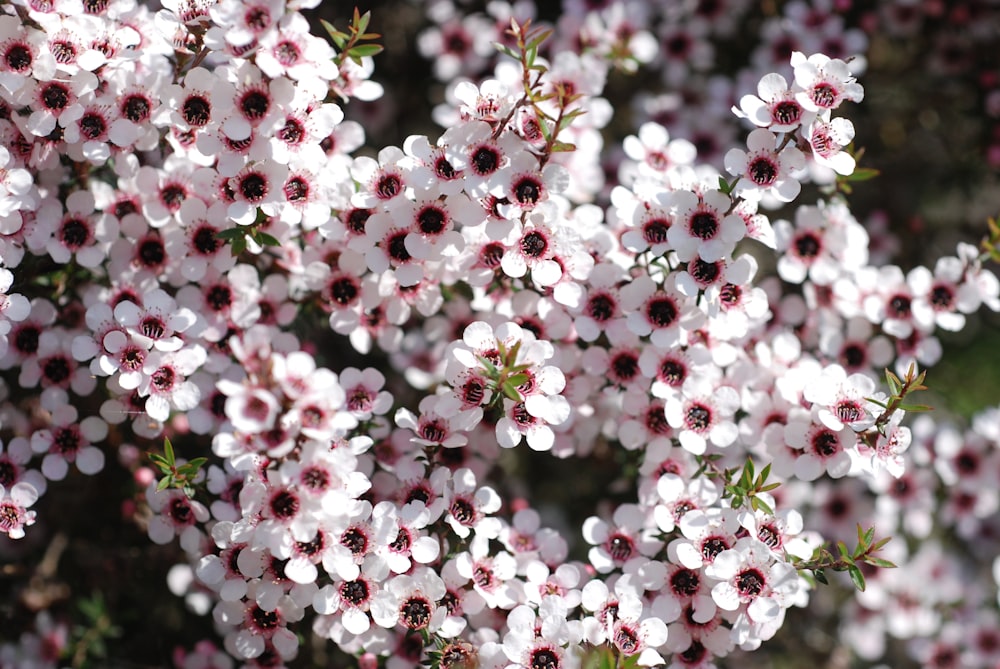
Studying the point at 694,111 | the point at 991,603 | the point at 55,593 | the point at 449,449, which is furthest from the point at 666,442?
the point at 55,593

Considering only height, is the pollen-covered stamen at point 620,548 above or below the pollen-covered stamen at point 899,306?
below

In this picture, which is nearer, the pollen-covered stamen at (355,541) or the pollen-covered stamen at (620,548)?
the pollen-covered stamen at (355,541)

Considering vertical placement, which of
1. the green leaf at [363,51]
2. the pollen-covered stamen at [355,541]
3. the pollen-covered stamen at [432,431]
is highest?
the green leaf at [363,51]

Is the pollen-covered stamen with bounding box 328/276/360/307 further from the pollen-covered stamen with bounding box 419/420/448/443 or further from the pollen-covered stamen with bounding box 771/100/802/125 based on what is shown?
the pollen-covered stamen with bounding box 771/100/802/125

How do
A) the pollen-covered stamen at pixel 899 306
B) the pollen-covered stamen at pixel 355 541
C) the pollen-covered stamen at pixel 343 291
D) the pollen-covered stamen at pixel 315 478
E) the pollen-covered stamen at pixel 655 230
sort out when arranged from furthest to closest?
the pollen-covered stamen at pixel 899 306 < the pollen-covered stamen at pixel 343 291 < the pollen-covered stamen at pixel 655 230 < the pollen-covered stamen at pixel 355 541 < the pollen-covered stamen at pixel 315 478

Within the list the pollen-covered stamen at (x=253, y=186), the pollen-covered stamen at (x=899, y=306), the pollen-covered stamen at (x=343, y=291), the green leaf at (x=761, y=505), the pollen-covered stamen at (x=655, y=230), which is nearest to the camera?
the green leaf at (x=761, y=505)

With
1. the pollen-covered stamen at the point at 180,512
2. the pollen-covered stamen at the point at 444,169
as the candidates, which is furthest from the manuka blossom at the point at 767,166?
the pollen-covered stamen at the point at 180,512

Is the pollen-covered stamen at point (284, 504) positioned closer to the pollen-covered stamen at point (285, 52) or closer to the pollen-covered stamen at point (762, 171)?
the pollen-covered stamen at point (285, 52)
